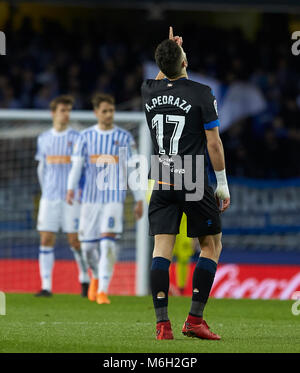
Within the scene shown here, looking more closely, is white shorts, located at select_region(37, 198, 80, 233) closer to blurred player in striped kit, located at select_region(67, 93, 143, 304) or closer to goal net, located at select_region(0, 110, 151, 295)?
blurred player in striped kit, located at select_region(67, 93, 143, 304)

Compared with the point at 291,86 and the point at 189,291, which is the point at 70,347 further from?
the point at 291,86

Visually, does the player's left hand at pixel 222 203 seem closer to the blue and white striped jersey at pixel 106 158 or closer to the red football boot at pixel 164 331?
the red football boot at pixel 164 331

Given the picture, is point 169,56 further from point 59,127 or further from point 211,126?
point 59,127

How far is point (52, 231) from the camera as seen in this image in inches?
429

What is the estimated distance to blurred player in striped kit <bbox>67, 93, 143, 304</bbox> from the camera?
10016 millimetres

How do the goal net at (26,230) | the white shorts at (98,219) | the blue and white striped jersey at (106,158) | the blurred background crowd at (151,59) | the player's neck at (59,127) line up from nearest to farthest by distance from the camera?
the white shorts at (98,219) → the blue and white striped jersey at (106,158) → the player's neck at (59,127) → the goal net at (26,230) → the blurred background crowd at (151,59)

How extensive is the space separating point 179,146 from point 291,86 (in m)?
13.6

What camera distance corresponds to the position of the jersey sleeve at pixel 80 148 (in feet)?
33.5

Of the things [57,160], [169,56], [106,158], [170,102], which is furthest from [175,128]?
[57,160]

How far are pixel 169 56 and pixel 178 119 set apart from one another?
16.3 inches

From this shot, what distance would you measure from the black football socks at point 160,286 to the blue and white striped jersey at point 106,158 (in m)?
3.95

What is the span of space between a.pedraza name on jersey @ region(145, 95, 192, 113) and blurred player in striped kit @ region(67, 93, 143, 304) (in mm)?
3837

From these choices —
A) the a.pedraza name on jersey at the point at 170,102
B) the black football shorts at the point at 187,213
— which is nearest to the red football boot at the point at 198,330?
the black football shorts at the point at 187,213

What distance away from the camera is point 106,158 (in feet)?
33.4
